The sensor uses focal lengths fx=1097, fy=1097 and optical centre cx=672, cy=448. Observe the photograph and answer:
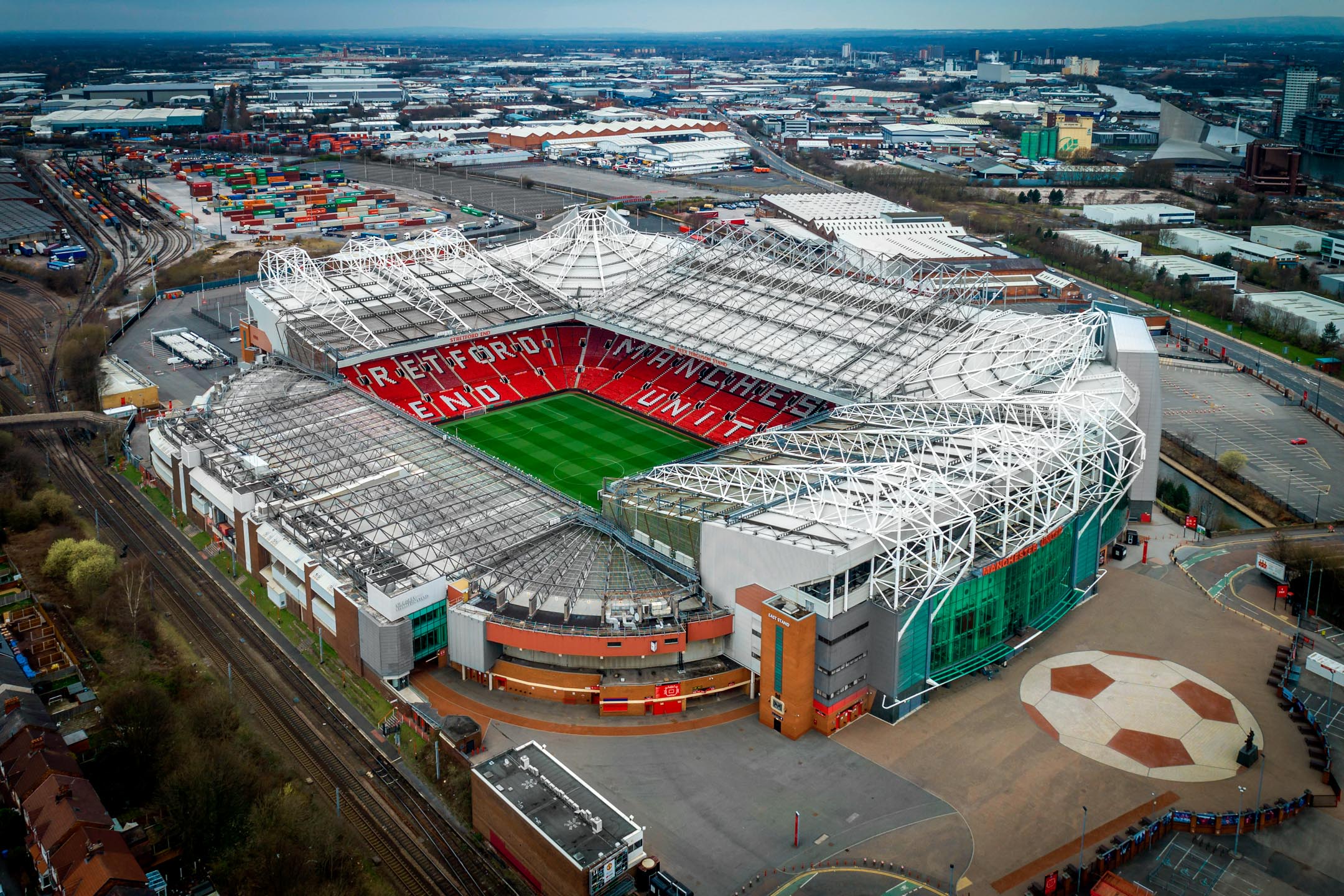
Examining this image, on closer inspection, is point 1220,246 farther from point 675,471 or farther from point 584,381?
point 675,471

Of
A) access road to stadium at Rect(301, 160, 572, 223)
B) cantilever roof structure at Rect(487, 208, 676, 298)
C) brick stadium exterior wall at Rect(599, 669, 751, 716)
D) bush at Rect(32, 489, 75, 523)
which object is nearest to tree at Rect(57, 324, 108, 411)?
bush at Rect(32, 489, 75, 523)

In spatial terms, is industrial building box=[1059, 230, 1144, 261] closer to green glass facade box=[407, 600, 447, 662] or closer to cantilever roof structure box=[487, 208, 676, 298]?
cantilever roof structure box=[487, 208, 676, 298]

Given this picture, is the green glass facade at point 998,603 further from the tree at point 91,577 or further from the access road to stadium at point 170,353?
the access road to stadium at point 170,353

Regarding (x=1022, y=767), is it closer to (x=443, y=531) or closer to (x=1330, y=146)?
(x=443, y=531)

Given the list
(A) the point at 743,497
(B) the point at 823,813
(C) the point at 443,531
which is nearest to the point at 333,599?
(C) the point at 443,531

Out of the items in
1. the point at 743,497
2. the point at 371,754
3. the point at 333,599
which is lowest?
the point at 371,754
